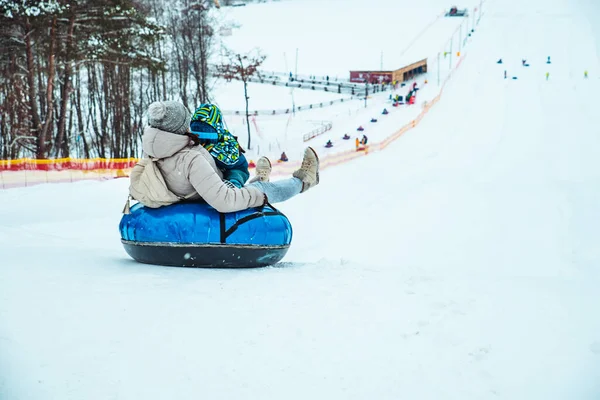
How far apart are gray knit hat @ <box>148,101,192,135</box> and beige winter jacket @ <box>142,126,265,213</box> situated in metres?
0.05

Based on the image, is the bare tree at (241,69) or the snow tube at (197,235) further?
the bare tree at (241,69)

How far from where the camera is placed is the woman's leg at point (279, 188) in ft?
16.0

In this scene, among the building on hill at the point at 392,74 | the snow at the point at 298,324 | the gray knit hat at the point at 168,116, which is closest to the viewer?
the snow at the point at 298,324

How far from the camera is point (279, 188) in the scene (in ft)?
16.5

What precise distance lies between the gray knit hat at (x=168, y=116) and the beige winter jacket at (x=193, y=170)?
0.05 meters

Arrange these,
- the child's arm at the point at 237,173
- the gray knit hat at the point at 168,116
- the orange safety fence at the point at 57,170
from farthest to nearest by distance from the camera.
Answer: the orange safety fence at the point at 57,170 < the child's arm at the point at 237,173 < the gray knit hat at the point at 168,116

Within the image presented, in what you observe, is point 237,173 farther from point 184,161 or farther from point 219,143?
point 184,161

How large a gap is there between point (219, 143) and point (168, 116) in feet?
2.07

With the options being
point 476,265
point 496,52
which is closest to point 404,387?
point 476,265

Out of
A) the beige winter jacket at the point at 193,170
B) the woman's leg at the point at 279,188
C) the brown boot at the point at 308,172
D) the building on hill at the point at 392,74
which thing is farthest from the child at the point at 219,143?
the building on hill at the point at 392,74

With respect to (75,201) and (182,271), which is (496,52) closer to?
(75,201)

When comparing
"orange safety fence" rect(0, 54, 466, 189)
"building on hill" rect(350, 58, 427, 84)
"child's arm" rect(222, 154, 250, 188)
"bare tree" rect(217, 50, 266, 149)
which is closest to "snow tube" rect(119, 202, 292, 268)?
"child's arm" rect(222, 154, 250, 188)

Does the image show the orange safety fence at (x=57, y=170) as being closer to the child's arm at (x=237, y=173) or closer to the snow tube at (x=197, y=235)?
the snow tube at (x=197, y=235)

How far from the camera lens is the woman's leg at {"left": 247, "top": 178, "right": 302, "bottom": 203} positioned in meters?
4.87
